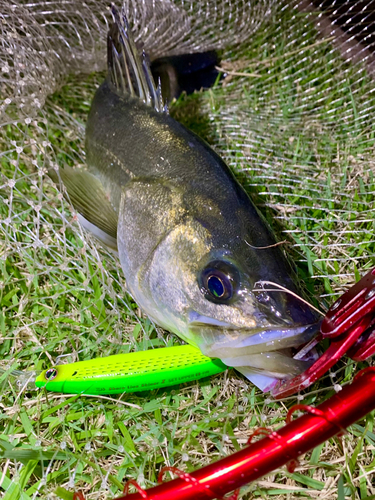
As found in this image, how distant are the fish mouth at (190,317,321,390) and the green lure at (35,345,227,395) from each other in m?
0.28

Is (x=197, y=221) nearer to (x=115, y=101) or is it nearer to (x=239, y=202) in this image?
(x=239, y=202)

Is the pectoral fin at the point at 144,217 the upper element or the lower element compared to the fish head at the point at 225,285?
upper

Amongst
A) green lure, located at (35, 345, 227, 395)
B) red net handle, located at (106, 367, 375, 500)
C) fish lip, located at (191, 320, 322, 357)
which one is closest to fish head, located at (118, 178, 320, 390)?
fish lip, located at (191, 320, 322, 357)

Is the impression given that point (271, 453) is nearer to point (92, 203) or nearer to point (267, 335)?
point (267, 335)

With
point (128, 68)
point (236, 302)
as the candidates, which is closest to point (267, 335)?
point (236, 302)

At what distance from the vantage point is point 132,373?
6.90ft

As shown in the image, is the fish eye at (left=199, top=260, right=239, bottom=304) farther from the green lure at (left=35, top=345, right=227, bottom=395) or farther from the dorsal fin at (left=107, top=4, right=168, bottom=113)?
the dorsal fin at (left=107, top=4, right=168, bottom=113)

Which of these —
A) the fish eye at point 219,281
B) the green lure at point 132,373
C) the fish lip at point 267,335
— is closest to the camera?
the fish lip at point 267,335

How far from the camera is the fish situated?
1789 mm

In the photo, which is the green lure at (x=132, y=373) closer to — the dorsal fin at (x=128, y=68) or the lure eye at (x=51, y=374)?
the lure eye at (x=51, y=374)

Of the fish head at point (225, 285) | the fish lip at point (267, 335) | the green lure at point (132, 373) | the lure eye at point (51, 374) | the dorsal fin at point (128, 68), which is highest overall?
the dorsal fin at point (128, 68)

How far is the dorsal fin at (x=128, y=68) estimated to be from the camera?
2.74 m

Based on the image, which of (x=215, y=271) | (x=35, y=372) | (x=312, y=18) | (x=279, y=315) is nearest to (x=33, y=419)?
(x=35, y=372)

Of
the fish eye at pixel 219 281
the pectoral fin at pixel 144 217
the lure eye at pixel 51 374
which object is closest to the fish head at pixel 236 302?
the fish eye at pixel 219 281
